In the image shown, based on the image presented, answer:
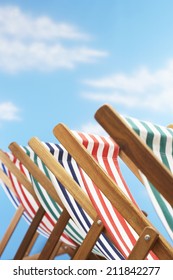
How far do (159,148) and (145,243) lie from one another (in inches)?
17.3

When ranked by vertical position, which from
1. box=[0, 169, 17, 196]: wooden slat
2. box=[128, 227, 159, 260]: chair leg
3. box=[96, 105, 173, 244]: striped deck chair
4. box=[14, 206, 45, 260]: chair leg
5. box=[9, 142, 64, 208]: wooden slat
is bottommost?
box=[128, 227, 159, 260]: chair leg

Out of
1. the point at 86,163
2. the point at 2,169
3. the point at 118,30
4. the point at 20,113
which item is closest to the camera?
the point at 86,163

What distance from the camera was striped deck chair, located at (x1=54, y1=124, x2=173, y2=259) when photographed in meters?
0.96

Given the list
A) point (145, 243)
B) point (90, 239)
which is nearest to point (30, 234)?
point (90, 239)

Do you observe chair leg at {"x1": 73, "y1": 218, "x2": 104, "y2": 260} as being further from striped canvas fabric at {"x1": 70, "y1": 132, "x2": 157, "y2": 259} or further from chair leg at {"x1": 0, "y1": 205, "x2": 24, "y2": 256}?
chair leg at {"x1": 0, "y1": 205, "x2": 24, "y2": 256}

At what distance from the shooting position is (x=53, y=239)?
1453 millimetres

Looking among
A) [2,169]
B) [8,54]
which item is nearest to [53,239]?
[2,169]

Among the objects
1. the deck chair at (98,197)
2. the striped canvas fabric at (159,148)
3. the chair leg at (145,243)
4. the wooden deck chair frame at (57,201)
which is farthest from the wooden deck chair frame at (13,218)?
the chair leg at (145,243)

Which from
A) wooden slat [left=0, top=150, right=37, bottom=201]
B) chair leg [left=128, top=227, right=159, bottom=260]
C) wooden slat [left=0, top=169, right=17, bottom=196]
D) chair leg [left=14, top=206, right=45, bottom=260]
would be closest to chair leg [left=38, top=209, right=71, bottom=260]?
chair leg [left=14, top=206, right=45, bottom=260]

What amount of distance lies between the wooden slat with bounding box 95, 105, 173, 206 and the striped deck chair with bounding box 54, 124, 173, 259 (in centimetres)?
12

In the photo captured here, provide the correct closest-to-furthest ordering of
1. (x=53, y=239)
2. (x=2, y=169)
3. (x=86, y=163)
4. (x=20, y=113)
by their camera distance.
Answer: (x=86, y=163) < (x=53, y=239) < (x=2, y=169) < (x=20, y=113)

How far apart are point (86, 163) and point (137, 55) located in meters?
2.89

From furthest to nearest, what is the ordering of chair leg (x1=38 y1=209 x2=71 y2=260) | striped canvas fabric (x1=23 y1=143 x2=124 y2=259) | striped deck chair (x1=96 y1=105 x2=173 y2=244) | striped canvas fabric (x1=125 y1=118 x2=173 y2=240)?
chair leg (x1=38 y1=209 x2=71 y2=260)
striped canvas fabric (x1=23 y1=143 x2=124 y2=259)
striped canvas fabric (x1=125 y1=118 x2=173 y2=240)
striped deck chair (x1=96 y1=105 x2=173 y2=244)
